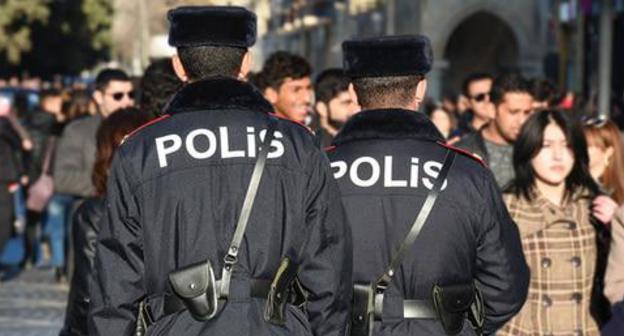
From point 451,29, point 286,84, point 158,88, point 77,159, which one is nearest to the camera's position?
point 158,88

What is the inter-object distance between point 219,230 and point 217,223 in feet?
0.07

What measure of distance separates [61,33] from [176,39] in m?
45.6

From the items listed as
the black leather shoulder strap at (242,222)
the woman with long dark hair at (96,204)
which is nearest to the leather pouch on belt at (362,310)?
the black leather shoulder strap at (242,222)

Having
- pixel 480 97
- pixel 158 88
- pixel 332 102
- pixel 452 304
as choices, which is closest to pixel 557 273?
pixel 452 304

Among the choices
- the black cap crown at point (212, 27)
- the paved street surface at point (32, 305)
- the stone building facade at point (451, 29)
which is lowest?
the paved street surface at point (32, 305)

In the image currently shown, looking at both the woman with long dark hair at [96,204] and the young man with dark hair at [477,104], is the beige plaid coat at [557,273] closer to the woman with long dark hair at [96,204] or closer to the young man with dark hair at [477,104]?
the woman with long dark hair at [96,204]

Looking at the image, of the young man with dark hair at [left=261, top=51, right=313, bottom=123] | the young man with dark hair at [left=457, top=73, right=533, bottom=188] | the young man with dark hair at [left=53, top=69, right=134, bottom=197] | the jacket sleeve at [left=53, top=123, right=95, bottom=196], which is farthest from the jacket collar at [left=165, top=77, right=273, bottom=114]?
the jacket sleeve at [left=53, top=123, right=95, bottom=196]

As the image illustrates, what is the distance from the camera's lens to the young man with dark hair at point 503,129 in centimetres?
1019

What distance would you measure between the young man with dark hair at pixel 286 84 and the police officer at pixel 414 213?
4498 millimetres

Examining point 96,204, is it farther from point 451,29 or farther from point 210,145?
point 451,29

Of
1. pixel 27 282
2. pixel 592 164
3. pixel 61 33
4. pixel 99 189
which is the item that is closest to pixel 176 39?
pixel 99 189

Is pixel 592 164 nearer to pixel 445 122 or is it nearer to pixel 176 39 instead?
pixel 176 39

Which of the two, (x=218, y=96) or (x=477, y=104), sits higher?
(x=218, y=96)

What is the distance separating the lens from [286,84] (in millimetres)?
10898
